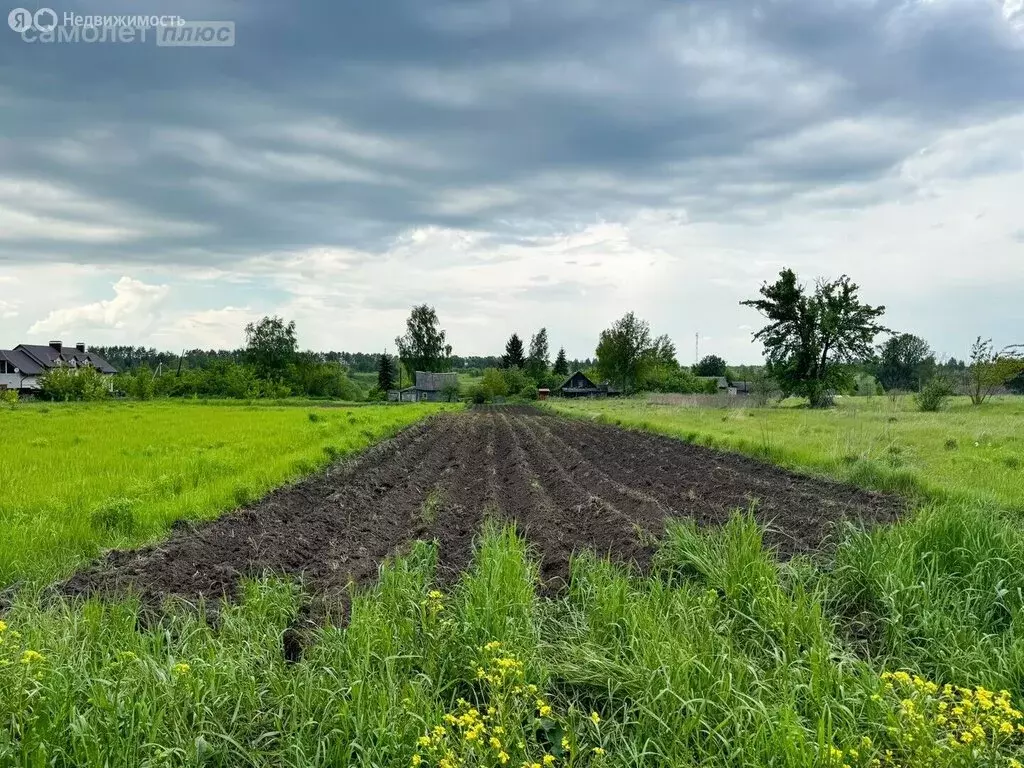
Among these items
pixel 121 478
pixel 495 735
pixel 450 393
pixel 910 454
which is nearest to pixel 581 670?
pixel 495 735

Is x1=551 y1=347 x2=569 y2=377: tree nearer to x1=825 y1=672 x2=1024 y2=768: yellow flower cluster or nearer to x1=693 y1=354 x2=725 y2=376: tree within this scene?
x1=693 y1=354 x2=725 y2=376: tree

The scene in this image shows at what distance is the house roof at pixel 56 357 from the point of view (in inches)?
3245

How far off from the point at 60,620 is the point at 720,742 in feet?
14.9

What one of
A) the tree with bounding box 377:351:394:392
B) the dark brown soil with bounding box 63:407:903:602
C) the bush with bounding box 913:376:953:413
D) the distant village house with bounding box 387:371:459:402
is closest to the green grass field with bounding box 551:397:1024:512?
the dark brown soil with bounding box 63:407:903:602

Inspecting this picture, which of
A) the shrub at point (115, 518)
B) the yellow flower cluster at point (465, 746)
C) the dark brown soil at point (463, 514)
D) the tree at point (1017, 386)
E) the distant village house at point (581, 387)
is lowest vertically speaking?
the dark brown soil at point (463, 514)

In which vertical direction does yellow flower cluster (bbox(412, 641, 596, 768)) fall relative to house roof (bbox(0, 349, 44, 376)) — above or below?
below

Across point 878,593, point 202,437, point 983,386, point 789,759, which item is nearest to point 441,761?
point 789,759

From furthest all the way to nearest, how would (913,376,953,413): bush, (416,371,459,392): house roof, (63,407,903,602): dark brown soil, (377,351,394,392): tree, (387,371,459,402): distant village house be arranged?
1. (377,351,394,392): tree
2. (416,371,459,392): house roof
3. (387,371,459,402): distant village house
4. (913,376,953,413): bush
5. (63,407,903,602): dark brown soil

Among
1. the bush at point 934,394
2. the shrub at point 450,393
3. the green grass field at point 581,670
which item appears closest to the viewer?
the green grass field at point 581,670

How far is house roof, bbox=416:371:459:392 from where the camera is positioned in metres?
92.9

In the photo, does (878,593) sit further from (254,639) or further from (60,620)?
(60,620)

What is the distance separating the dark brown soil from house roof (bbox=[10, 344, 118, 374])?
7807 cm

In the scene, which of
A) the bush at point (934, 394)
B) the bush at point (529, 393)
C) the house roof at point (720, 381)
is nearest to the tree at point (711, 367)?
the house roof at point (720, 381)

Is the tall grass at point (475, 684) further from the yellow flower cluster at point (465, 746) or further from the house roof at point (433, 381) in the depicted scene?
the house roof at point (433, 381)
